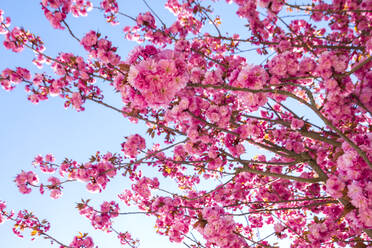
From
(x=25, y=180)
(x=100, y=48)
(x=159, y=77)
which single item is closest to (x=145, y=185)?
(x=25, y=180)

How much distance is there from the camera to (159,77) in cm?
181

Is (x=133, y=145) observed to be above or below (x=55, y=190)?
above

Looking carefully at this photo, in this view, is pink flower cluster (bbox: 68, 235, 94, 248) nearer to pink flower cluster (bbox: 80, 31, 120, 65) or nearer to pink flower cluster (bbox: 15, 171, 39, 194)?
pink flower cluster (bbox: 15, 171, 39, 194)

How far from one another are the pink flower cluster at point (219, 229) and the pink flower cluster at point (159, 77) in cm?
203

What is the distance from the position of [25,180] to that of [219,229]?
15.3 ft

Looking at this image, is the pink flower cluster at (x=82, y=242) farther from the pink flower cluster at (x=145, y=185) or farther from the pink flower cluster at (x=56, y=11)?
the pink flower cluster at (x=56, y=11)

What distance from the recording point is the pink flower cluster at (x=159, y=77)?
5.81 ft

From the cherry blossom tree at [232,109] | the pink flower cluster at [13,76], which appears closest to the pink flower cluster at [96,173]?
the cherry blossom tree at [232,109]

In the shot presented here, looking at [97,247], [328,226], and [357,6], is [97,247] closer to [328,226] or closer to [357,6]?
[328,226]

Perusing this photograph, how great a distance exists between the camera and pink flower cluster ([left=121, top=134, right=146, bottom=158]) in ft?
14.4

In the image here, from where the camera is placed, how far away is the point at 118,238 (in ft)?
20.9

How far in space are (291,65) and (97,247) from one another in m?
5.31

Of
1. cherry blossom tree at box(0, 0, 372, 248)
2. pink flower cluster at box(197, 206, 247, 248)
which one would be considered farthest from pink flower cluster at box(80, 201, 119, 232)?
pink flower cluster at box(197, 206, 247, 248)

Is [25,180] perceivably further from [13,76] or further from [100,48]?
[100,48]
